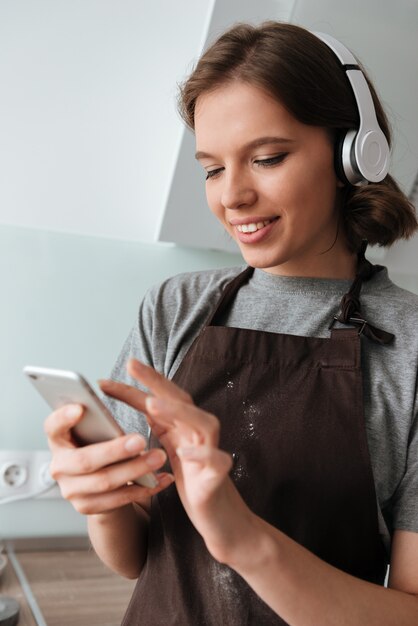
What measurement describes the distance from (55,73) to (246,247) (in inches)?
29.8

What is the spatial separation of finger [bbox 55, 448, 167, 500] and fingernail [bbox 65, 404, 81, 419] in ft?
0.22

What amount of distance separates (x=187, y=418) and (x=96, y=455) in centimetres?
14

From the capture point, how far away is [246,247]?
3.02 feet

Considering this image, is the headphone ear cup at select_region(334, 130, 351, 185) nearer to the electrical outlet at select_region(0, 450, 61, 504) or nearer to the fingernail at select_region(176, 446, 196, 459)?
the fingernail at select_region(176, 446, 196, 459)

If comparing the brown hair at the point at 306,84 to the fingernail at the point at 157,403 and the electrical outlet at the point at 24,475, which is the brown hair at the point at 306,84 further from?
the electrical outlet at the point at 24,475

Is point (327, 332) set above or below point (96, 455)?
above

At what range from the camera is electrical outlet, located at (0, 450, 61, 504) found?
1.54 metres

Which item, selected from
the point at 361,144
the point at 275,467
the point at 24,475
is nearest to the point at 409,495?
the point at 275,467

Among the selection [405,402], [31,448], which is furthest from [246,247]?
[31,448]

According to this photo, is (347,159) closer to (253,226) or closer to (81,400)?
(253,226)

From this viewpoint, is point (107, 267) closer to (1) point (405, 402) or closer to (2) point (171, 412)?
(1) point (405, 402)

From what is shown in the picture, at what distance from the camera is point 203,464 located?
0.60m

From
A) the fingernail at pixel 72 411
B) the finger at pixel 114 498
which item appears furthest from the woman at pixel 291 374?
the fingernail at pixel 72 411

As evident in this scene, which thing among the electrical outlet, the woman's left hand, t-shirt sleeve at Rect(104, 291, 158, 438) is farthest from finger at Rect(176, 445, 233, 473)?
the electrical outlet
